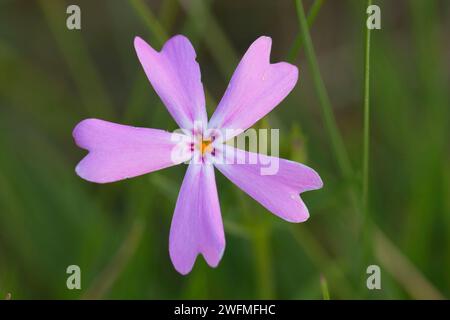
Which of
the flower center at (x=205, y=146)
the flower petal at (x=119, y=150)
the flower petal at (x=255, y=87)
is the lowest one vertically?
the flower petal at (x=119, y=150)

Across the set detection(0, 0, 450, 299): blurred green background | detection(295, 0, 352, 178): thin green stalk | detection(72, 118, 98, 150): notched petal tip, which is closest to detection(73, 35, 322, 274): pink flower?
detection(72, 118, 98, 150): notched petal tip

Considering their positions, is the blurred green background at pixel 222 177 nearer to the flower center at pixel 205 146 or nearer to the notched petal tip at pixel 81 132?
the flower center at pixel 205 146

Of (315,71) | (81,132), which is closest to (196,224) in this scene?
(81,132)

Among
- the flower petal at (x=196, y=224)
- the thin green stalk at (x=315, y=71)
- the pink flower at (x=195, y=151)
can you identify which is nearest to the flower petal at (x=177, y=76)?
the pink flower at (x=195, y=151)

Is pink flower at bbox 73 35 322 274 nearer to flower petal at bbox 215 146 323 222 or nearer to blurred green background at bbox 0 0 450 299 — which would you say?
flower petal at bbox 215 146 323 222

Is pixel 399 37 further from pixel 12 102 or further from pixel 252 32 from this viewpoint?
pixel 12 102
